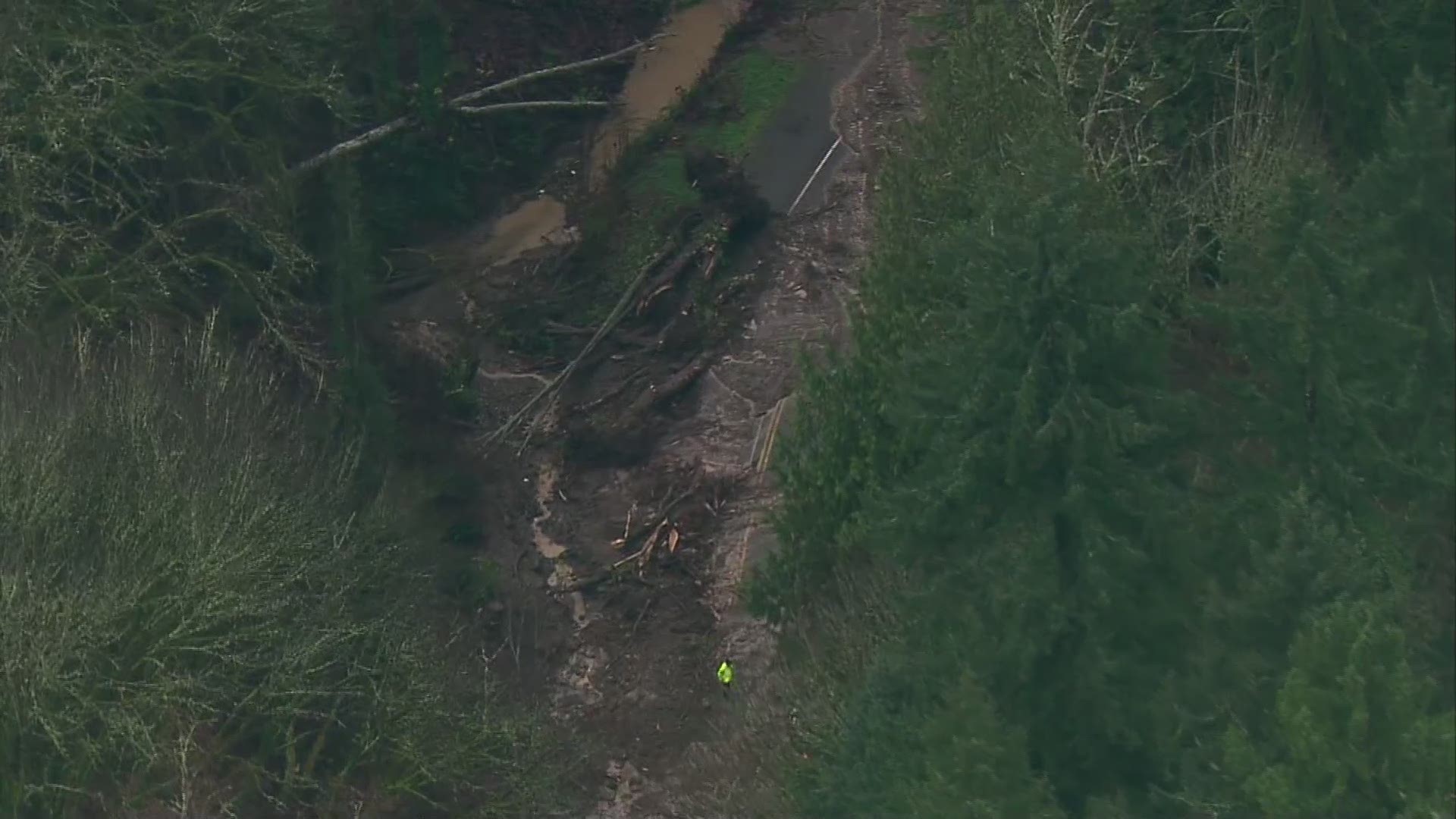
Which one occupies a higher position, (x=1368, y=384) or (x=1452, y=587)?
(x=1368, y=384)

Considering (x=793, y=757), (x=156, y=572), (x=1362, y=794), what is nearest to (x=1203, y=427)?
(x=1362, y=794)

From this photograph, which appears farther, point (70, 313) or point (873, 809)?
point (70, 313)

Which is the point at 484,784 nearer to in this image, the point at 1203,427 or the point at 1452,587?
the point at 1203,427

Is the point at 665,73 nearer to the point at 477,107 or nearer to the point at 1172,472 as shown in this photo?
the point at 477,107

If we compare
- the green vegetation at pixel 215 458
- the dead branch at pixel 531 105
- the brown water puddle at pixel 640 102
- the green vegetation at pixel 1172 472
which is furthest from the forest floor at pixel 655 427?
the green vegetation at pixel 1172 472

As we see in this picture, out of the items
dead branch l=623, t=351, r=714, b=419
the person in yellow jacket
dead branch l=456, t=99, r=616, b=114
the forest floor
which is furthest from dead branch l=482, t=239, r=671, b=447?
the person in yellow jacket

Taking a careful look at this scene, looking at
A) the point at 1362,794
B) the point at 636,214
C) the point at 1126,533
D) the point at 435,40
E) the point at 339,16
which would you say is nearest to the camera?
the point at 1362,794
